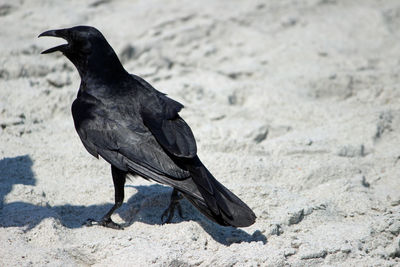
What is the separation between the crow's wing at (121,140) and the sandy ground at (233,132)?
414 mm

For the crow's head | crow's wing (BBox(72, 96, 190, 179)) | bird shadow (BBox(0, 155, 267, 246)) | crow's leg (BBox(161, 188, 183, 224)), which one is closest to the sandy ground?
bird shadow (BBox(0, 155, 267, 246))

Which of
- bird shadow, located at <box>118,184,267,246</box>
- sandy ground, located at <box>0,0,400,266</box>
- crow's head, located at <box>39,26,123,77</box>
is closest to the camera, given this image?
sandy ground, located at <box>0,0,400,266</box>

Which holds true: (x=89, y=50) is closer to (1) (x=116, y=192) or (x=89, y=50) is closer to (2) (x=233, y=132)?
(1) (x=116, y=192)

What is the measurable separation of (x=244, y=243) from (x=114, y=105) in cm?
140

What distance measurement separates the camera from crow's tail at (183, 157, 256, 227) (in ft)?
11.1

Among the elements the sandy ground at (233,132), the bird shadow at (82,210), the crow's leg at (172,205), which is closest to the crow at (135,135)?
the crow's leg at (172,205)

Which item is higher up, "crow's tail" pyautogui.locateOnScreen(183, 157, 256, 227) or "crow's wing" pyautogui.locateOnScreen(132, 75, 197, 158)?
"crow's wing" pyautogui.locateOnScreen(132, 75, 197, 158)

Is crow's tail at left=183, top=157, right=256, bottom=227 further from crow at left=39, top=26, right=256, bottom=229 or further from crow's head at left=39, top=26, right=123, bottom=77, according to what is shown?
crow's head at left=39, top=26, right=123, bottom=77

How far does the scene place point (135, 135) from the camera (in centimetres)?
375

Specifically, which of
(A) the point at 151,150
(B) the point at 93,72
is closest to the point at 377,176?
(A) the point at 151,150

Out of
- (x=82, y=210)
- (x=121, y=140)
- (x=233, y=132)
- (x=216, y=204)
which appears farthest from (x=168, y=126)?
(x=233, y=132)

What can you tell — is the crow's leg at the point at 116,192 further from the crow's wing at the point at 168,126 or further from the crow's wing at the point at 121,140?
the crow's wing at the point at 168,126

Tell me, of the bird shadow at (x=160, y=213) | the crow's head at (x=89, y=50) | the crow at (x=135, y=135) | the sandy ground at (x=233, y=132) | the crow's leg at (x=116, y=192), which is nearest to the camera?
the sandy ground at (x=233, y=132)

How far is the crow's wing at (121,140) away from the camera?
11.8 ft
